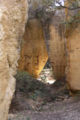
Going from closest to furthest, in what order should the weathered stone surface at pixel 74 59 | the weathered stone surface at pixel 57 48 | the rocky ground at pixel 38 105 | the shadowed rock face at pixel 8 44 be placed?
the shadowed rock face at pixel 8 44 < the rocky ground at pixel 38 105 < the weathered stone surface at pixel 74 59 < the weathered stone surface at pixel 57 48

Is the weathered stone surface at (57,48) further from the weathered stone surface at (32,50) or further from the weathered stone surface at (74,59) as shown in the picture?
the weathered stone surface at (74,59)

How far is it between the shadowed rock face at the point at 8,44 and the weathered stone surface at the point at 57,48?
10413 mm

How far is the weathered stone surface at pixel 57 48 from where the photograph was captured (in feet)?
44.2

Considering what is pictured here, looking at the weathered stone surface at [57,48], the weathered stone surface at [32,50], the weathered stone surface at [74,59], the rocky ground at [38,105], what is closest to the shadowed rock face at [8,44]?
the rocky ground at [38,105]

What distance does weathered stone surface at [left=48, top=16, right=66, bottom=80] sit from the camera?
13484mm

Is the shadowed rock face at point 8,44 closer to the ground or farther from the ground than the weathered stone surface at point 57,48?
farther from the ground

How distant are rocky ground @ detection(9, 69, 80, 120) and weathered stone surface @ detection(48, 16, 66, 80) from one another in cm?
180

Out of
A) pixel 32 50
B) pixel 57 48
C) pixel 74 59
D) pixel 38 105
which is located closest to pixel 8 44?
pixel 38 105

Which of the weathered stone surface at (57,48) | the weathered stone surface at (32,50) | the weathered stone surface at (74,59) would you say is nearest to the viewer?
the weathered stone surface at (74,59)

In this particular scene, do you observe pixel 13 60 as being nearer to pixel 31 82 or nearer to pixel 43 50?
pixel 31 82

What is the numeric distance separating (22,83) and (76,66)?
2976 mm

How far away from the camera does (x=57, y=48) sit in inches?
536

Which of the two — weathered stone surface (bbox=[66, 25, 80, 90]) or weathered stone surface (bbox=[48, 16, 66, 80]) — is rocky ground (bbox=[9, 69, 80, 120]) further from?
weathered stone surface (bbox=[48, 16, 66, 80])

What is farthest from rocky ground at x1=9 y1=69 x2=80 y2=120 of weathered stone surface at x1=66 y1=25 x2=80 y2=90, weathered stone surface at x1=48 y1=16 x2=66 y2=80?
weathered stone surface at x1=48 y1=16 x2=66 y2=80
